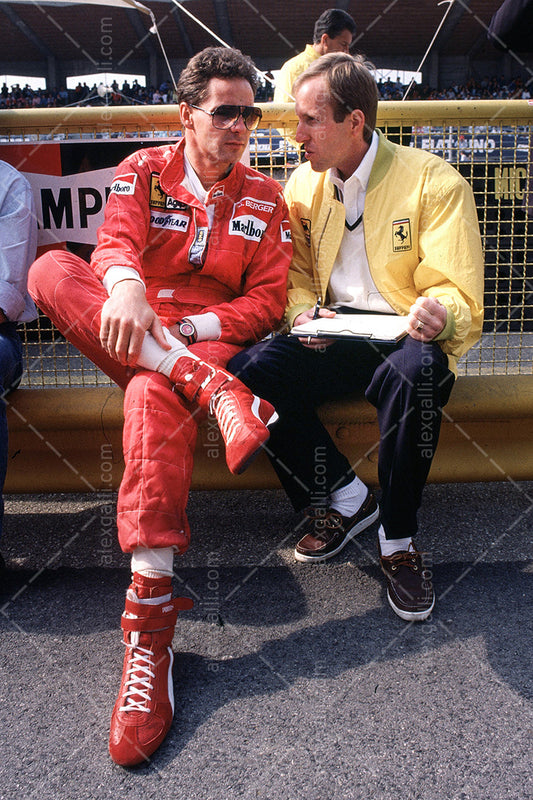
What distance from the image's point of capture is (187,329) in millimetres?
2359

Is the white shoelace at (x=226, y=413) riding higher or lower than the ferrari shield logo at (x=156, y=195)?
lower

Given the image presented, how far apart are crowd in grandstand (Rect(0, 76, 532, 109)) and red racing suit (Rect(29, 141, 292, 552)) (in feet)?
76.7

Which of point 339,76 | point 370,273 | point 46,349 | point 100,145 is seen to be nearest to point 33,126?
point 100,145

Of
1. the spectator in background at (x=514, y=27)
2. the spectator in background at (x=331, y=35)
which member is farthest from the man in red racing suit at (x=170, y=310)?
the spectator in background at (x=331, y=35)

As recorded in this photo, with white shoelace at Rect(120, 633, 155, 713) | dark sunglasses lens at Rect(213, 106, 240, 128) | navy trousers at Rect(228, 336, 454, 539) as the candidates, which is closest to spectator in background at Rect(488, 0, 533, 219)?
navy trousers at Rect(228, 336, 454, 539)

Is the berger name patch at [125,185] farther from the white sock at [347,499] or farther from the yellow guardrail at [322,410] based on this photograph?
the white sock at [347,499]

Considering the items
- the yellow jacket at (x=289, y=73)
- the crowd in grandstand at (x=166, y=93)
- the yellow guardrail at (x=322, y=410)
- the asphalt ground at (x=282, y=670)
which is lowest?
the asphalt ground at (x=282, y=670)

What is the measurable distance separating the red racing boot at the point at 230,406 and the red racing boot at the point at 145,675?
1.38 ft

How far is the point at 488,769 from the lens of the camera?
156 cm

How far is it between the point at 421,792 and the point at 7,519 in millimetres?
2138

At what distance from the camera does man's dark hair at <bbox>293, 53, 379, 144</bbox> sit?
8.00 feet

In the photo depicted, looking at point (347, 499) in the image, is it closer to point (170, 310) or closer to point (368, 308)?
point (368, 308)

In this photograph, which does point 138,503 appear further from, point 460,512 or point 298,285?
point 460,512

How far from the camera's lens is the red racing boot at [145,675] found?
1638 millimetres
